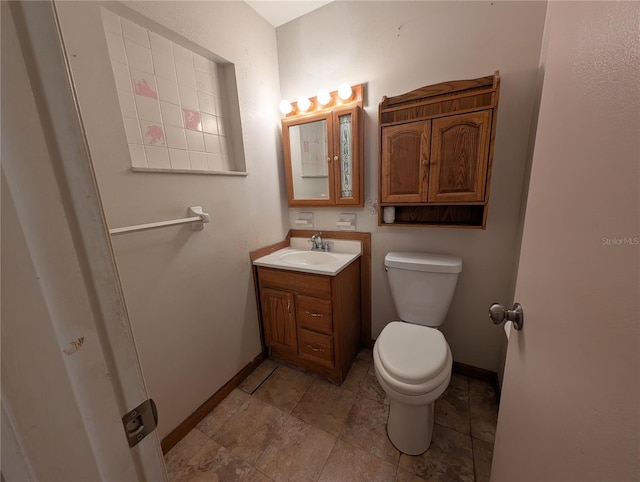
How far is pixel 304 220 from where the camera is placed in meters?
1.95

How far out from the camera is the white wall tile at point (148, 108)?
110 cm

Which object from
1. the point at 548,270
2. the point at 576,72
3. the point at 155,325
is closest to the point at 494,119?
the point at 576,72

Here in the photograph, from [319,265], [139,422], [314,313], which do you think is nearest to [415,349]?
[314,313]

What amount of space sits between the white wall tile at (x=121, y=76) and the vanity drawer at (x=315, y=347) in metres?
1.57

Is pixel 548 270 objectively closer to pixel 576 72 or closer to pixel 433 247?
pixel 576 72

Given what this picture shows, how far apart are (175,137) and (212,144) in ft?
0.76

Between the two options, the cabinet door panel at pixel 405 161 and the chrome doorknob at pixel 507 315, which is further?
the cabinet door panel at pixel 405 161

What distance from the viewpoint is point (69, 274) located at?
0.94ft

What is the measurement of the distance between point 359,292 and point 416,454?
0.93 m

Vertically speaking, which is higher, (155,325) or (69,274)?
(69,274)

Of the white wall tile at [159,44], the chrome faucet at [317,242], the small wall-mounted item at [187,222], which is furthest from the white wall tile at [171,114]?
the chrome faucet at [317,242]

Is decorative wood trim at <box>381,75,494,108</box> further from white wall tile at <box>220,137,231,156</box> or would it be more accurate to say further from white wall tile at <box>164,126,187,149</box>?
white wall tile at <box>164,126,187,149</box>


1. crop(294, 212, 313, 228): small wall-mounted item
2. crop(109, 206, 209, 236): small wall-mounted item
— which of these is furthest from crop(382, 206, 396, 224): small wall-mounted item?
crop(109, 206, 209, 236): small wall-mounted item

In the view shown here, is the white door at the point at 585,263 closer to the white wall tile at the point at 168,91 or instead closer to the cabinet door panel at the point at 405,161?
the cabinet door panel at the point at 405,161
